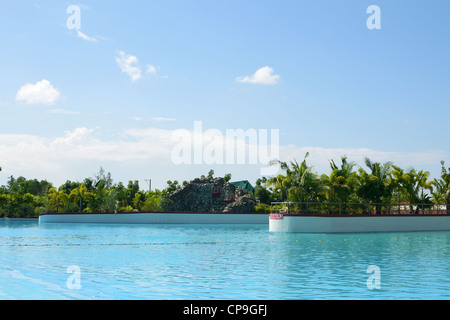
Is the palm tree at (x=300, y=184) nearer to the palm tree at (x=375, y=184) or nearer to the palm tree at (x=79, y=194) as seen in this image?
the palm tree at (x=375, y=184)

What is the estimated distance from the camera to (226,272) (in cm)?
1519

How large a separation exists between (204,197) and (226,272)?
42995mm

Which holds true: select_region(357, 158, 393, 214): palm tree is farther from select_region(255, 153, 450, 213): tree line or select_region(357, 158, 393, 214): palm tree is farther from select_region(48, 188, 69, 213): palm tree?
select_region(48, 188, 69, 213): palm tree

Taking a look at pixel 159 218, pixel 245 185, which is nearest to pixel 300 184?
pixel 159 218

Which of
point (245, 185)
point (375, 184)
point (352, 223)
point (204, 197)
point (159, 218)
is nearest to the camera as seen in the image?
point (352, 223)

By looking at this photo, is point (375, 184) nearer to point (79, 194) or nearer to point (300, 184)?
point (300, 184)

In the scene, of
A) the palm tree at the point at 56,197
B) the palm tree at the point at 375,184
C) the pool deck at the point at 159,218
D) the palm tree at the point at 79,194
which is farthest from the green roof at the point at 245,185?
the palm tree at the point at 375,184

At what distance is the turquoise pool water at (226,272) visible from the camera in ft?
38.5

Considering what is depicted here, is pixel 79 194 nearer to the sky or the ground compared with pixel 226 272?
nearer to the sky

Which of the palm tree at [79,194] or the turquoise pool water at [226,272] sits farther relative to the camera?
the palm tree at [79,194]

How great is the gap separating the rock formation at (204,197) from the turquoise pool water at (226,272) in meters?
32.9

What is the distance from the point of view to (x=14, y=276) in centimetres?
1457

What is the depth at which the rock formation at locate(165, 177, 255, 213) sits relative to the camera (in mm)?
57281
